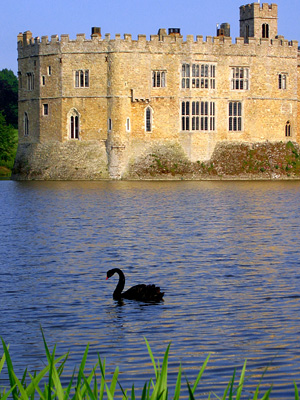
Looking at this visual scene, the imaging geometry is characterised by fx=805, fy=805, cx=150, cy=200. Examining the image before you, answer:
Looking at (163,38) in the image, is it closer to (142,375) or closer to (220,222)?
(220,222)

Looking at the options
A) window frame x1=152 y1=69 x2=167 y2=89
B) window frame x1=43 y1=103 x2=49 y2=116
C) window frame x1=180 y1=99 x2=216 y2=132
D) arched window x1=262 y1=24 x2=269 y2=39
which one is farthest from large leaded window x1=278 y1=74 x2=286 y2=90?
window frame x1=43 y1=103 x2=49 y2=116

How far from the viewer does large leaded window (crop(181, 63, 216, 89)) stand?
5631cm

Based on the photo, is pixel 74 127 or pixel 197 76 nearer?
pixel 197 76

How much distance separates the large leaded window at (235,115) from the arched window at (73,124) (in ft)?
36.1

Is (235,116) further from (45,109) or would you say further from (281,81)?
(45,109)

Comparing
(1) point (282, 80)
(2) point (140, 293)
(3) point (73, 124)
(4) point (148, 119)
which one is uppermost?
(1) point (282, 80)

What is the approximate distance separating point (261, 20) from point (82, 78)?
47.4 feet

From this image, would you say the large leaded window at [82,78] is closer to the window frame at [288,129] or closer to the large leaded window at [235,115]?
the large leaded window at [235,115]

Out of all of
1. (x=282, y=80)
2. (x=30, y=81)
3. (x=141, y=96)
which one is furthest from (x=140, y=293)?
(x=282, y=80)

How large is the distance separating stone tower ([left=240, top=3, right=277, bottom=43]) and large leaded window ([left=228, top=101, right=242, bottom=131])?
17.8 ft

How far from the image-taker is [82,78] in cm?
5603

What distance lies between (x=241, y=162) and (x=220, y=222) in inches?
→ 1150

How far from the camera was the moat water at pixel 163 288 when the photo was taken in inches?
384

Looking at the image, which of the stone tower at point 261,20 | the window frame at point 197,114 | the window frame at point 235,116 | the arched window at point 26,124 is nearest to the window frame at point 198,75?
the window frame at point 197,114
